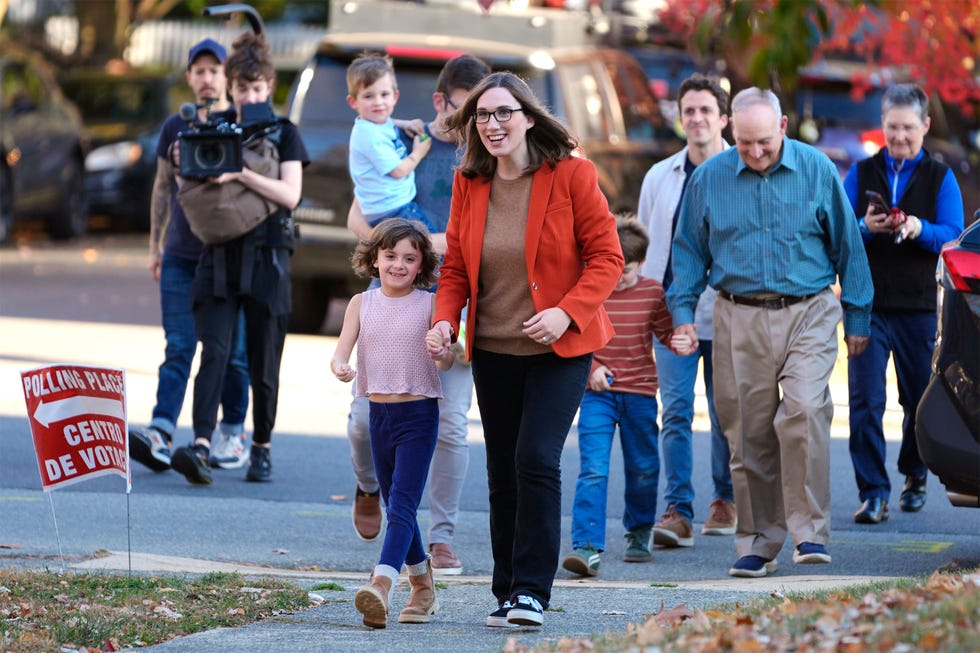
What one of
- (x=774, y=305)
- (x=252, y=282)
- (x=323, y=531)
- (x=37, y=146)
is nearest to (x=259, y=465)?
(x=252, y=282)

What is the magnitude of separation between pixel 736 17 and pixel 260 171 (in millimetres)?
4970

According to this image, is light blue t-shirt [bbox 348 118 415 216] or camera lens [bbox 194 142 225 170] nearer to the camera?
light blue t-shirt [bbox 348 118 415 216]

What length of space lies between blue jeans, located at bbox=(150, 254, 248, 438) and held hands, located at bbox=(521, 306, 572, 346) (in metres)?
4.18

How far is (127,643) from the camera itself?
6.09 meters

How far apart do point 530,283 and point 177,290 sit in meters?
4.16

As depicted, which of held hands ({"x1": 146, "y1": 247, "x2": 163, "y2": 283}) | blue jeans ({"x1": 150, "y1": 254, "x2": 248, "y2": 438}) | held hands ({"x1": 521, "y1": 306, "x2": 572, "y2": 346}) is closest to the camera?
held hands ({"x1": 521, "y1": 306, "x2": 572, "y2": 346})

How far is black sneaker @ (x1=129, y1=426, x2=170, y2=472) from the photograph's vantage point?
9.93 m

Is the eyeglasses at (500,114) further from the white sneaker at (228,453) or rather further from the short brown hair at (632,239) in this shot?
the white sneaker at (228,453)

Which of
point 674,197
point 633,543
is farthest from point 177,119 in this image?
point 633,543

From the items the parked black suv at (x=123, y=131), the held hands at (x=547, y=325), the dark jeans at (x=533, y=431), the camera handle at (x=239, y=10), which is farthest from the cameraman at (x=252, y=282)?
the parked black suv at (x=123, y=131)

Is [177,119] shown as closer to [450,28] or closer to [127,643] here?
[127,643]

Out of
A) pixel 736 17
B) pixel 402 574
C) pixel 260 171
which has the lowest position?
pixel 402 574

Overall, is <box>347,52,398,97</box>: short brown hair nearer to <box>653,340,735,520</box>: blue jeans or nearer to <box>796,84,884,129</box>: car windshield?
<box>653,340,735,520</box>: blue jeans

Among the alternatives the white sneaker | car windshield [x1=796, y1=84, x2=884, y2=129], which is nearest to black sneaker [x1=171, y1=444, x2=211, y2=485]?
the white sneaker
